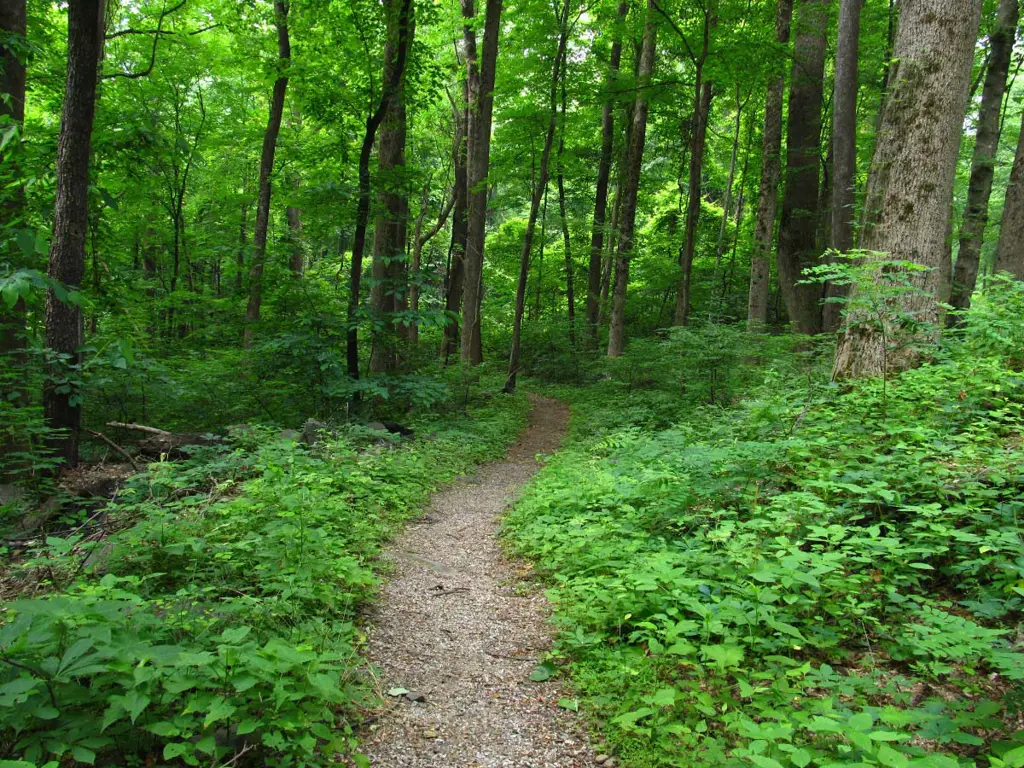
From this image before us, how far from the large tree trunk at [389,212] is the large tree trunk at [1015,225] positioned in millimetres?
11436

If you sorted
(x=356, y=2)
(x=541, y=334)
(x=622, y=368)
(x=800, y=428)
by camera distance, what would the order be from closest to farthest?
(x=800, y=428), (x=356, y=2), (x=622, y=368), (x=541, y=334)

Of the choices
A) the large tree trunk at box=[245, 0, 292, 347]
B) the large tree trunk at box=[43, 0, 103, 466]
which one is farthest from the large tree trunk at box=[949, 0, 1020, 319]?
the large tree trunk at box=[245, 0, 292, 347]

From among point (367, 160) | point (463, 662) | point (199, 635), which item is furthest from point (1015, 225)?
point (199, 635)

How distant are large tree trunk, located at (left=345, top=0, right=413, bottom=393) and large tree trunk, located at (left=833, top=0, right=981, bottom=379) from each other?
7.72m

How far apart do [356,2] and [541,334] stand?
13863 mm

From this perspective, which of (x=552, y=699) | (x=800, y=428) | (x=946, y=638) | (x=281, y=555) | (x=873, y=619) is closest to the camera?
(x=946, y=638)

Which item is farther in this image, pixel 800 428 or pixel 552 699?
pixel 800 428

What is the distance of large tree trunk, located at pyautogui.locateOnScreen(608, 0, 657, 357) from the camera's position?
13.7 m

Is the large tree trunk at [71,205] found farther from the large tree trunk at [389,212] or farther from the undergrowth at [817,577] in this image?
the undergrowth at [817,577]

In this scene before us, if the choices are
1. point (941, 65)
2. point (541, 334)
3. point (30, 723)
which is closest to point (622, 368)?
point (541, 334)

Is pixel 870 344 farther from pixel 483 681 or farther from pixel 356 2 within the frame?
pixel 356 2

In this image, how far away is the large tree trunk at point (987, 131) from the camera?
10.9 m

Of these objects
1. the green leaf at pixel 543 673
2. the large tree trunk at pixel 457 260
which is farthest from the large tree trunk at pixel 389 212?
the green leaf at pixel 543 673

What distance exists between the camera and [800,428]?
17.6 feet
